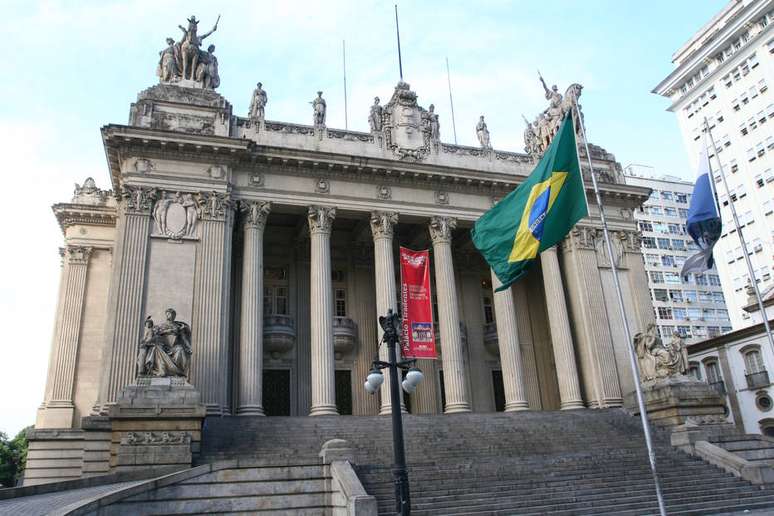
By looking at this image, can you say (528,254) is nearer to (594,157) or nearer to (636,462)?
(636,462)

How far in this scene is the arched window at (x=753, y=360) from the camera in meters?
35.7

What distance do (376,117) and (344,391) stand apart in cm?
1308

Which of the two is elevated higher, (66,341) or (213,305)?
(66,341)

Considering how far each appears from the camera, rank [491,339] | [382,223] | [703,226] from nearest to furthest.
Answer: [703,226]
[382,223]
[491,339]

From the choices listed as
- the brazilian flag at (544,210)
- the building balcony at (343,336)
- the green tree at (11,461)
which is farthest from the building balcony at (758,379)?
the green tree at (11,461)

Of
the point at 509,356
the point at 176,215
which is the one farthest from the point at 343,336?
the point at 176,215

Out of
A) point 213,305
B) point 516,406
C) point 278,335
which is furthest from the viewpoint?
point 278,335

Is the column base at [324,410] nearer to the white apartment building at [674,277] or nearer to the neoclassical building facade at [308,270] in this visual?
the neoclassical building facade at [308,270]

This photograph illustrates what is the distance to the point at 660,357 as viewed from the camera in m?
25.6

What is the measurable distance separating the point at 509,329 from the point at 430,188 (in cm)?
738

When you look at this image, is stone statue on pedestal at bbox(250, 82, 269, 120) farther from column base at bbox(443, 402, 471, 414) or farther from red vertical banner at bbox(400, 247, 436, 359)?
column base at bbox(443, 402, 471, 414)

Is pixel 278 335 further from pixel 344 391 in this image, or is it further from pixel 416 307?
pixel 416 307

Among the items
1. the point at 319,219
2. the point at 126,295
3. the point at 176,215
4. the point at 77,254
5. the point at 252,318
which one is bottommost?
the point at 252,318

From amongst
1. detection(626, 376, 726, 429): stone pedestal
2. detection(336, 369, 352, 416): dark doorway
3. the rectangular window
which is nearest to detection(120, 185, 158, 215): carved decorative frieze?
the rectangular window
